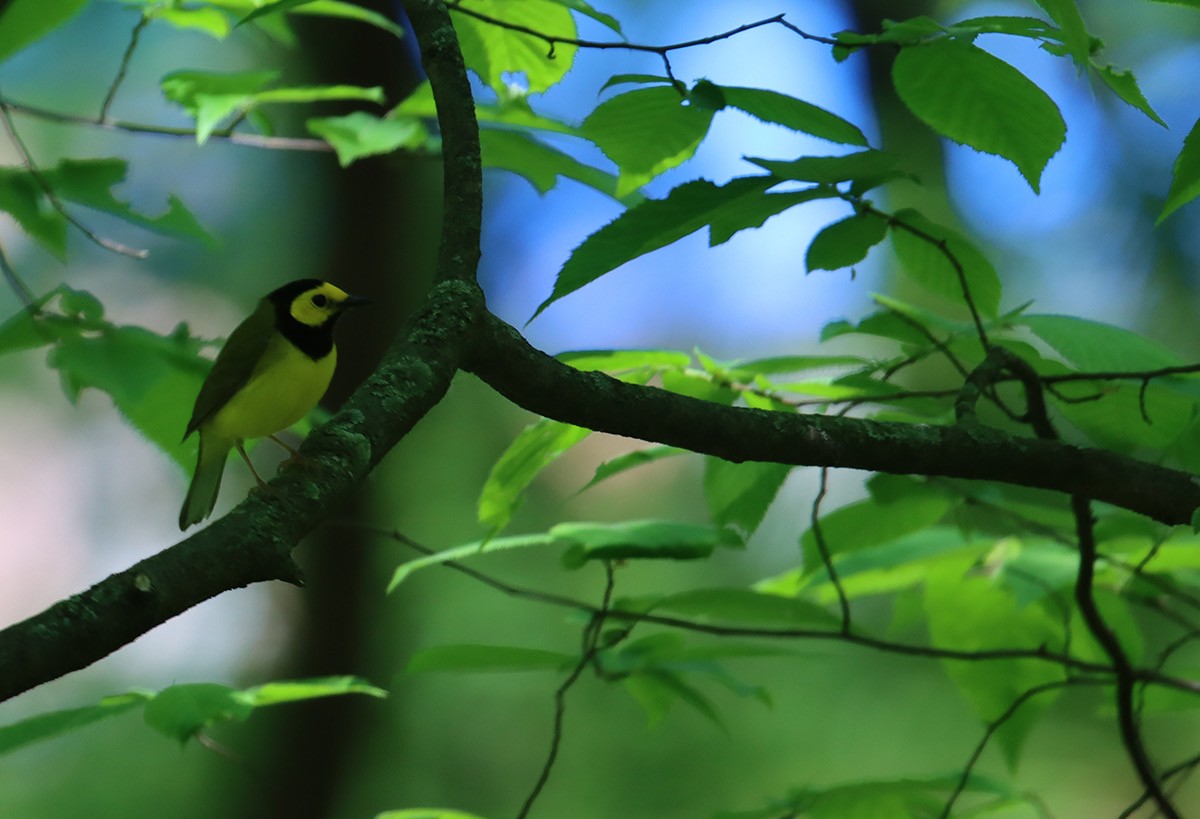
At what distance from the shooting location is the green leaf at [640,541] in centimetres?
129

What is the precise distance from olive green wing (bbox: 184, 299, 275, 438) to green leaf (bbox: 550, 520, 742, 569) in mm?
769

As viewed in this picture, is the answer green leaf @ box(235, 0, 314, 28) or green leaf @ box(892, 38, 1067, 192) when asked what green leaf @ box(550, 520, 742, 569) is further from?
green leaf @ box(235, 0, 314, 28)

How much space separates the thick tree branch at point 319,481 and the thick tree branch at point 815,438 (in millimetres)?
59

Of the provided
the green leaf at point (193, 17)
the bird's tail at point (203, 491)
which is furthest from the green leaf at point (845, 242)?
the bird's tail at point (203, 491)

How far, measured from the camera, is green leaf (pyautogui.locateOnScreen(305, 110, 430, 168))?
1682 millimetres

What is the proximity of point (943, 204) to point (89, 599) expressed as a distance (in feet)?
14.6

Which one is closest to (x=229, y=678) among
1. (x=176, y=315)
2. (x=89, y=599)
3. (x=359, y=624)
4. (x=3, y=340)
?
(x=359, y=624)

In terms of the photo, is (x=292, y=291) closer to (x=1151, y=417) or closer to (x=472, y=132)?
(x=472, y=132)

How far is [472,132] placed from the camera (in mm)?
1170

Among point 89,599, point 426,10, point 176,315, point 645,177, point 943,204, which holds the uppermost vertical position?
point 943,204

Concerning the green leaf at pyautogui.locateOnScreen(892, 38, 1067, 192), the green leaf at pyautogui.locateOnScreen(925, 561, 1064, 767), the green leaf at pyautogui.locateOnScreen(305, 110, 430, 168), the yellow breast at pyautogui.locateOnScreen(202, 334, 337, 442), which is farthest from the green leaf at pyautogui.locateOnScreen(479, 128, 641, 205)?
the green leaf at pyautogui.locateOnScreen(925, 561, 1064, 767)

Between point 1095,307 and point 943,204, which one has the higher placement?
point 943,204

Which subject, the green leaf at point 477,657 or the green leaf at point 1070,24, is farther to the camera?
the green leaf at point 477,657

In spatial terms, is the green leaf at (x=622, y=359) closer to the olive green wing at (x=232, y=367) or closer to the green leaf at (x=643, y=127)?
the green leaf at (x=643, y=127)
